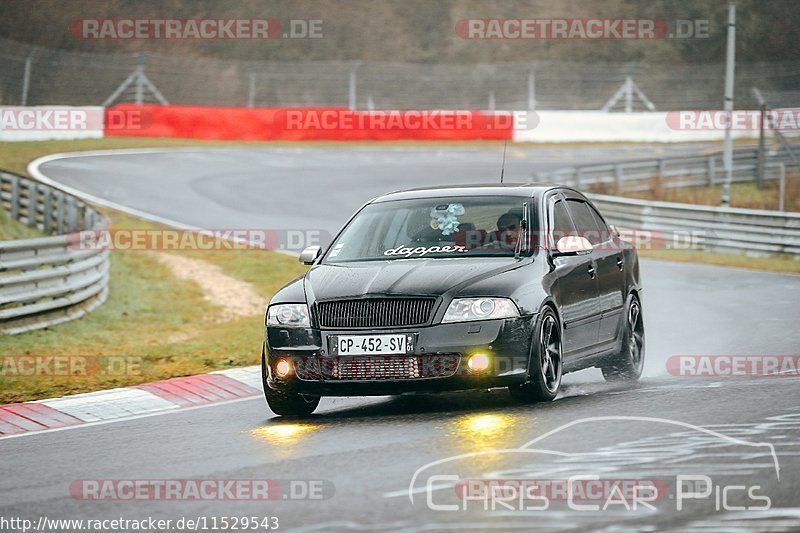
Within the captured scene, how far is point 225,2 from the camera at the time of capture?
241 feet

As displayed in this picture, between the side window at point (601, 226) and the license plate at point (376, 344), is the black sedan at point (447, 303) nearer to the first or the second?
the license plate at point (376, 344)

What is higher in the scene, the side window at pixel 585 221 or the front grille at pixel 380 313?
the side window at pixel 585 221

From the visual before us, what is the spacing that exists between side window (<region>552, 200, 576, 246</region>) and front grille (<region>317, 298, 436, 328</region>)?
5.52ft

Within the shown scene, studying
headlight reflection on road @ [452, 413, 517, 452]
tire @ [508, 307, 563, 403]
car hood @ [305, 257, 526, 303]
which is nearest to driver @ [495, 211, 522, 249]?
car hood @ [305, 257, 526, 303]

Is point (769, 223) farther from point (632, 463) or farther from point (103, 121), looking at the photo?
point (103, 121)

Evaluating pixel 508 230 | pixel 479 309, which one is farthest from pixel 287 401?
pixel 508 230

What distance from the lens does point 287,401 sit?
10219mm

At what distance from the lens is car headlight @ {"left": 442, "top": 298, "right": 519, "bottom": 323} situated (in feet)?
31.6

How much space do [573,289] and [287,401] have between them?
2302mm

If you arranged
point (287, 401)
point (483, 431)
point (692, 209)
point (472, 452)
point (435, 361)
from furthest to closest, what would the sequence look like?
1. point (692, 209)
2. point (287, 401)
3. point (435, 361)
4. point (483, 431)
5. point (472, 452)

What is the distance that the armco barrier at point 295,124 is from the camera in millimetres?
48906

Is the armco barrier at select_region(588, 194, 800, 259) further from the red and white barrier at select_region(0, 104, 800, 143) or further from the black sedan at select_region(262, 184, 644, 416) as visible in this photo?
the black sedan at select_region(262, 184, 644, 416)

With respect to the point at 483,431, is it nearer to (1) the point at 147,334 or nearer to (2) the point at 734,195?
(1) the point at 147,334

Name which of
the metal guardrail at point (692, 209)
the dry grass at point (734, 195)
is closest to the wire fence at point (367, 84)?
the dry grass at point (734, 195)
